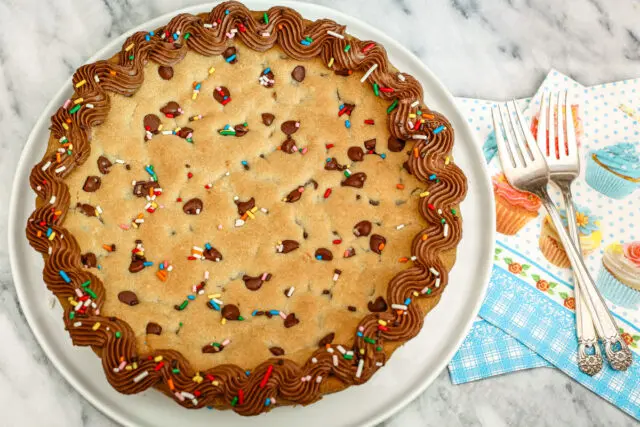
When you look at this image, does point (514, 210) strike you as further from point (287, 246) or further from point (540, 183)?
point (287, 246)

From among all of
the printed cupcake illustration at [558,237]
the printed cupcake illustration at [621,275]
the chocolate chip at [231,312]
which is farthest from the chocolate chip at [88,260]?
the printed cupcake illustration at [621,275]

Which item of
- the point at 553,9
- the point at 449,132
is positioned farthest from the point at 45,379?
the point at 553,9

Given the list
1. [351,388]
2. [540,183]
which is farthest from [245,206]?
[540,183]

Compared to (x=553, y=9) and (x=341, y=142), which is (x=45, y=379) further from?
(x=553, y=9)

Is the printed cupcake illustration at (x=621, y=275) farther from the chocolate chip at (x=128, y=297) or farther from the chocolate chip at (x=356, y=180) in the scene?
the chocolate chip at (x=128, y=297)

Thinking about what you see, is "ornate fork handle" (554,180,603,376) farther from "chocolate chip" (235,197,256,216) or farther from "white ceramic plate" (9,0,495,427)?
"chocolate chip" (235,197,256,216)

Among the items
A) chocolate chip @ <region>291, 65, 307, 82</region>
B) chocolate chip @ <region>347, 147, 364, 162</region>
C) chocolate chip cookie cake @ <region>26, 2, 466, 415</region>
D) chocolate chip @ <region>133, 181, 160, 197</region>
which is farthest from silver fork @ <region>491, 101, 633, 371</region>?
chocolate chip @ <region>133, 181, 160, 197</region>
